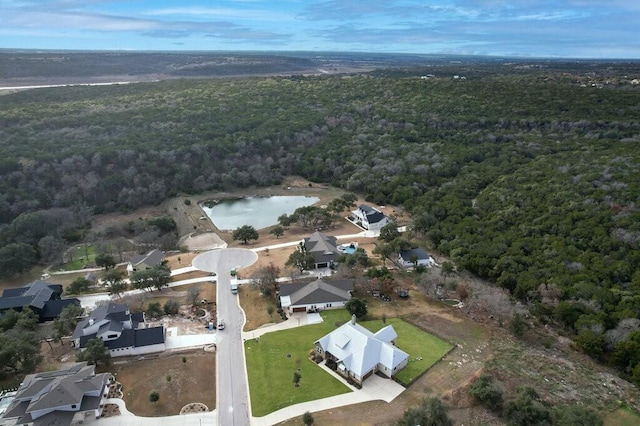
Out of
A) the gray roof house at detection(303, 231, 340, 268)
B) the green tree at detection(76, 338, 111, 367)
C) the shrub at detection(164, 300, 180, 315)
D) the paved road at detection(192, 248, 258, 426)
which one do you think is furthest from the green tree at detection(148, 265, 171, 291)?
the gray roof house at detection(303, 231, 340, 268)

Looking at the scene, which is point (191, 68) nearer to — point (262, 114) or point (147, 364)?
point (262, 114)

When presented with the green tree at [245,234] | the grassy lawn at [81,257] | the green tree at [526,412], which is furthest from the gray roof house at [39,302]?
the green tree at [526,412]

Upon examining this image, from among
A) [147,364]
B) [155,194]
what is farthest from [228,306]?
[155,194]

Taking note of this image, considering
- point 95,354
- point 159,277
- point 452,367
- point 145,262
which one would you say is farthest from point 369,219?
point 95,354

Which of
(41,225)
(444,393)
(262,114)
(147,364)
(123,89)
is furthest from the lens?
(123,89)

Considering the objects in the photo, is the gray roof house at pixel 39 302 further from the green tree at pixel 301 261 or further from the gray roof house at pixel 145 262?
the green tree at pixel 301 261

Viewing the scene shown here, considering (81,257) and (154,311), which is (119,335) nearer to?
(154,311)
